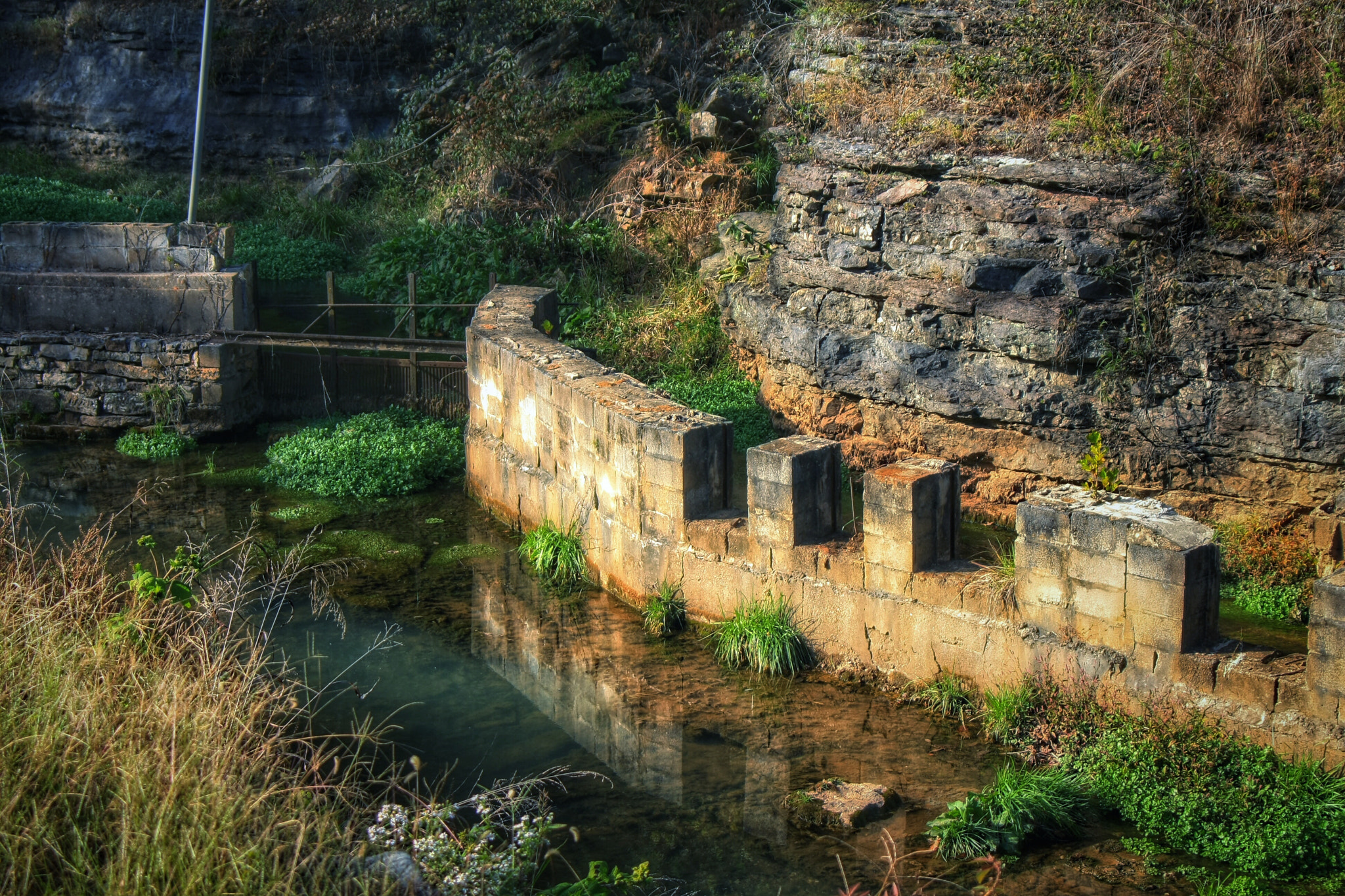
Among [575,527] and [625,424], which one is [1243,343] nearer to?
[625,424]

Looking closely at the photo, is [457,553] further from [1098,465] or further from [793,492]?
[1098,465]

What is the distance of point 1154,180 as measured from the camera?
8719 millimetres

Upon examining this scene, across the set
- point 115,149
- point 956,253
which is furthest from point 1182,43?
point 115,149

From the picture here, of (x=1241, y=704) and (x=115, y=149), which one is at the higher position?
(x=115, y=149)

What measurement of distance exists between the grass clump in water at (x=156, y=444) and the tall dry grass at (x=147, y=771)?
6.09m

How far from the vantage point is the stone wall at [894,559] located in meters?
5.76

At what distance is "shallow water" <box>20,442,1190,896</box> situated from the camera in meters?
5.39

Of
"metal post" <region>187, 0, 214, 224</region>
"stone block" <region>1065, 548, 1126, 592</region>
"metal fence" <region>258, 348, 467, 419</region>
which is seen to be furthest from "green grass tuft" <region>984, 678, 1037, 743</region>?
"metal post" <region>187, 0, 214, 224</region>

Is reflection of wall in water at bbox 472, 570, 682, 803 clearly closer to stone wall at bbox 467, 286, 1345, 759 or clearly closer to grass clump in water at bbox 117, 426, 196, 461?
stone wall at bbox 467, 286, 1345, 759

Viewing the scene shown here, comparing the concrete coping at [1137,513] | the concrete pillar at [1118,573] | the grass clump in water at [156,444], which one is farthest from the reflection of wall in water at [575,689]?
the grass clump in water at [156,444]

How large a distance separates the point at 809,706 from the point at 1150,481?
11.9 feet

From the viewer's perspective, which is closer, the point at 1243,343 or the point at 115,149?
the point at 1243,343

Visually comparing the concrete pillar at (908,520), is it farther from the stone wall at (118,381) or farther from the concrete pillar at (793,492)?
the stone wall at (118,381)

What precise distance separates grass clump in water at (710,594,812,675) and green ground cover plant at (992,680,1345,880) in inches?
58.6
